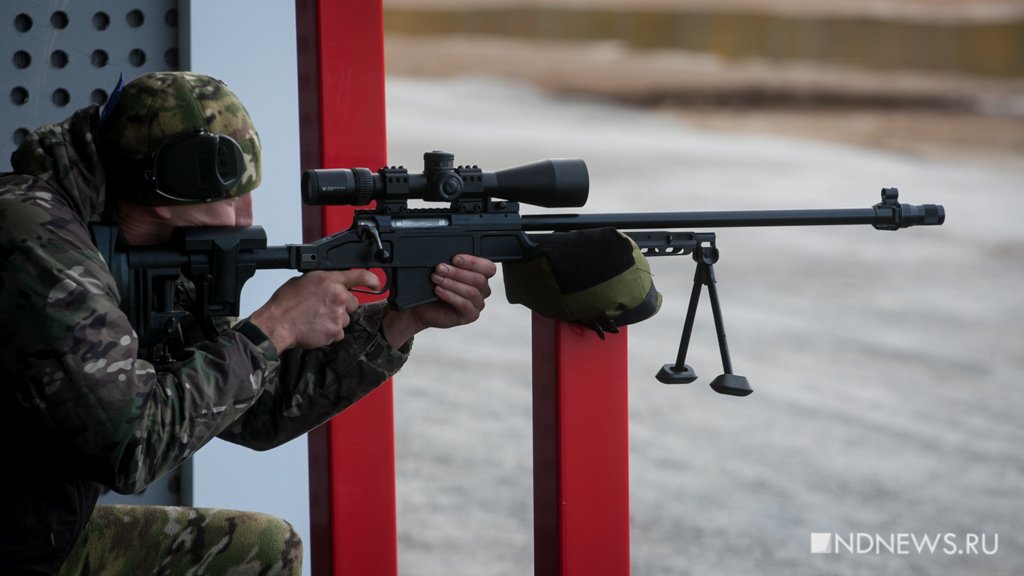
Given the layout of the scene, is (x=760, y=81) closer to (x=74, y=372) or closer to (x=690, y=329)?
(x=690, y=329)

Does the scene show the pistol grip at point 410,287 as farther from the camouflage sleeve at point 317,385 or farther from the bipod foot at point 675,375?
the bipod foot at point 675,375

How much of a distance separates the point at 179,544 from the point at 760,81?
13436mm

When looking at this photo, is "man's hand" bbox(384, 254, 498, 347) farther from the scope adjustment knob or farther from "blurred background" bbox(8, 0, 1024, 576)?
"blurred background" bbox(8, 0, 1024, 576)

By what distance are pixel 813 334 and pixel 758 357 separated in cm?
66

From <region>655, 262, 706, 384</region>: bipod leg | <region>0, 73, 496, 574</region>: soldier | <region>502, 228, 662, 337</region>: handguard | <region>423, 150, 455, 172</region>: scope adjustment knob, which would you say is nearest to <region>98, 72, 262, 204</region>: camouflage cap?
<region>0, 73, 496, 574</region>: soldier

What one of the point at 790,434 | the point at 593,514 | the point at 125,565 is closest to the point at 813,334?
the point at 790,434

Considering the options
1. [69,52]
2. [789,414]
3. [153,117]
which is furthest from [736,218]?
[789,414]

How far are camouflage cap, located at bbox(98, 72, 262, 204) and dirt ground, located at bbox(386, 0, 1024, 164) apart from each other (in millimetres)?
12672

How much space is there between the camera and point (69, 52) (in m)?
2.31

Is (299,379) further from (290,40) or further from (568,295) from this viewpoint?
(290,40)

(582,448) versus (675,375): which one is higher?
(675,375)

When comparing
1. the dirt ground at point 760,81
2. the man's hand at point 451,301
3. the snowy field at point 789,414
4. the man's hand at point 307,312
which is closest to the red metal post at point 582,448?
the man's hand at point 451,301

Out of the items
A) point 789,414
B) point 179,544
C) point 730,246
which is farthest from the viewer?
point 730,246

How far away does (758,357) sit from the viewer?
6727mm
